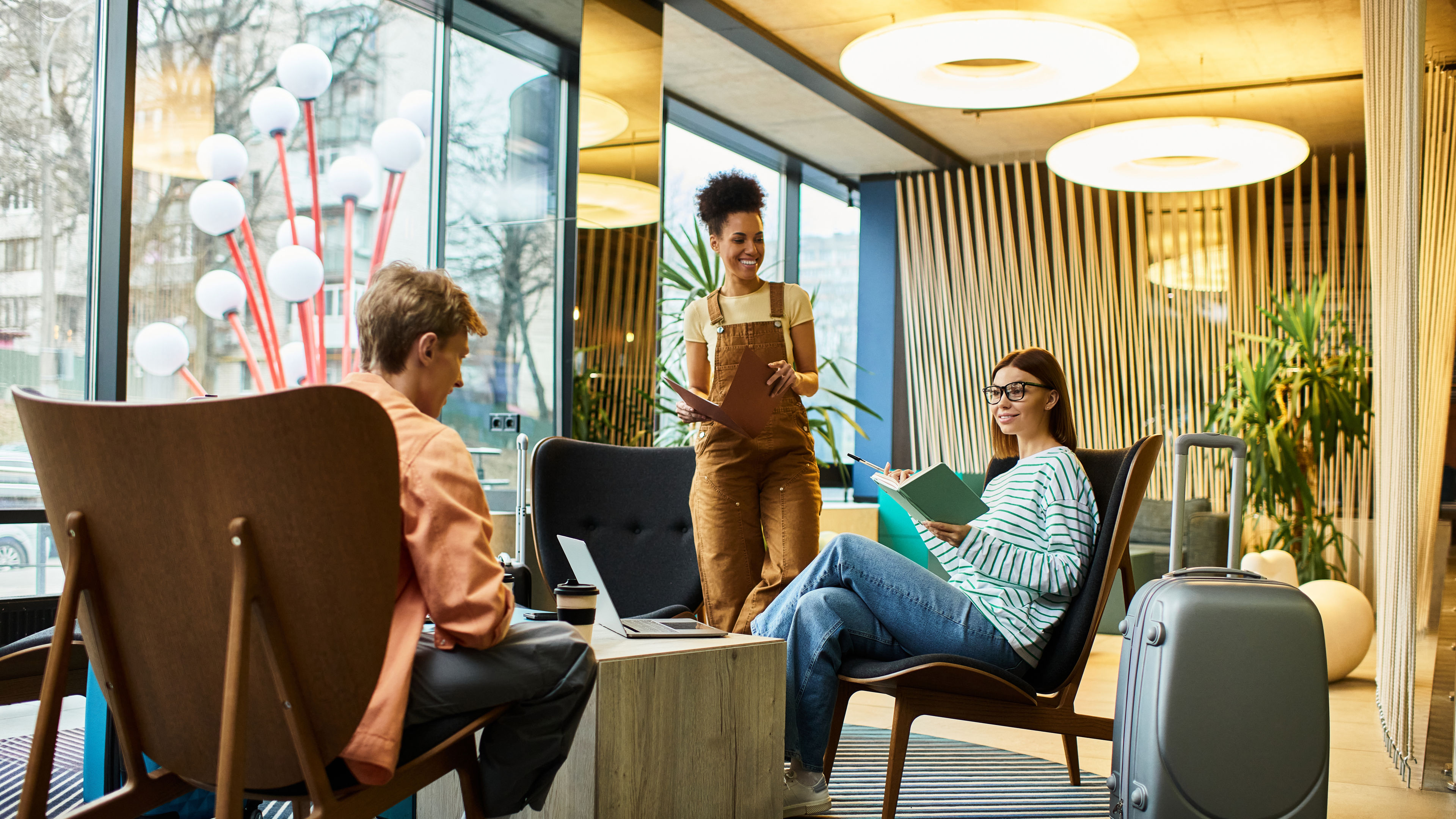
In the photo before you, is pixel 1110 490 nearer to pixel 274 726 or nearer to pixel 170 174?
pixel 274 726

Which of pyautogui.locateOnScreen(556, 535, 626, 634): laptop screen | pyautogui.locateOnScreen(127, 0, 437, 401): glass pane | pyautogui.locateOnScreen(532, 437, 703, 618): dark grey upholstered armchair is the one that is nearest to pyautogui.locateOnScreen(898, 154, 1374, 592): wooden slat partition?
pyautogui.locateOnScreen(127, 0, 437, 401): glass pane

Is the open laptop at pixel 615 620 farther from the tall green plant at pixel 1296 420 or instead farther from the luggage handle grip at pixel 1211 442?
the tall green plant at pixel 1296 420

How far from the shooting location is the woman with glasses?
8.25 ft

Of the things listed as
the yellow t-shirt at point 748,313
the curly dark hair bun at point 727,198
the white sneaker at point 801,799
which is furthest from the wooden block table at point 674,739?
the curly dark hair bun at point 727,198

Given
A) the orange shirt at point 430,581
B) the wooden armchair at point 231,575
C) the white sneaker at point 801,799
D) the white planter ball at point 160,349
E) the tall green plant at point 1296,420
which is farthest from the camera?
the tall green plant at point 1296,420

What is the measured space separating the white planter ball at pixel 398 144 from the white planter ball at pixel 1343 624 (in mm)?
3957

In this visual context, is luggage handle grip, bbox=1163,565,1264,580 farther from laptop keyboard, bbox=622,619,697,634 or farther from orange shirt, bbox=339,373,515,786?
orange shirt, bbox=339,373,515,786

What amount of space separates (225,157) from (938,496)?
2.94 meters

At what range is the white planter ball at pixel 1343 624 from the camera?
446cm

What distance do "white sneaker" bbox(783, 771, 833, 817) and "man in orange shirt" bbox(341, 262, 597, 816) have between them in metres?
0.94

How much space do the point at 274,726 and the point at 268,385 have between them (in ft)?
10.4

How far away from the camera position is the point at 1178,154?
573 centimetres

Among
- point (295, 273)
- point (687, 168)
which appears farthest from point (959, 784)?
point (687, 168)

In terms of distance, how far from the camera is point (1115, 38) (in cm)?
451
